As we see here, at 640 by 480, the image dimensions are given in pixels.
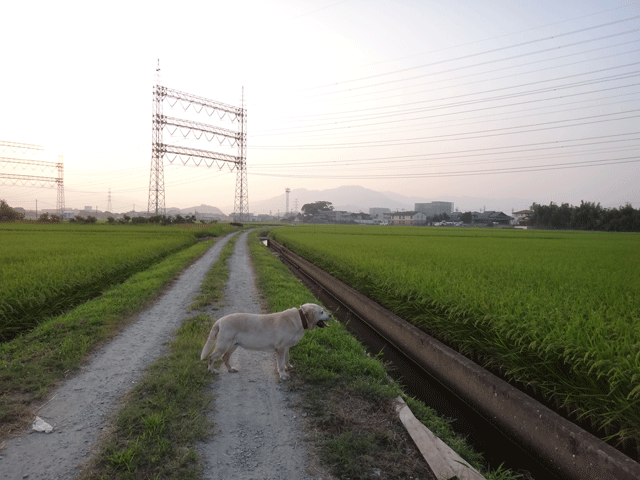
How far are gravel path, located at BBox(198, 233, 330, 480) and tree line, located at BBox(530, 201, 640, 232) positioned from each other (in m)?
79.1

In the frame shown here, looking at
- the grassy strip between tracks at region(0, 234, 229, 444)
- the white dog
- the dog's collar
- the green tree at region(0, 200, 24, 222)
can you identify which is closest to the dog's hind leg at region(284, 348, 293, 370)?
the white dog

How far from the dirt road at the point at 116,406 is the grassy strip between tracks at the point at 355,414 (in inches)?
14.1

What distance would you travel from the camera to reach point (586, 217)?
234ft

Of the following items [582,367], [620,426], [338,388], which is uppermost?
[582,367]

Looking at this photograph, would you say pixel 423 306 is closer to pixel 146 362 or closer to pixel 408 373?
pixel 408 373

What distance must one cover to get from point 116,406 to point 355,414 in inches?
114

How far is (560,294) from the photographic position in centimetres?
690

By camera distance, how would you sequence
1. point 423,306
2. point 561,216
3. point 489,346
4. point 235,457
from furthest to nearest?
point 561,216 < point 423,306 < point 489,346 < point 235,457

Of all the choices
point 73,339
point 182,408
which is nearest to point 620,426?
point 182,408

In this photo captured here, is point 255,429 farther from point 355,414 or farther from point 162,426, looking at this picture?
point 355,414

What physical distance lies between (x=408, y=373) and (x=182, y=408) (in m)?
4.01

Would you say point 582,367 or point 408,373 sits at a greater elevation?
point 582,367

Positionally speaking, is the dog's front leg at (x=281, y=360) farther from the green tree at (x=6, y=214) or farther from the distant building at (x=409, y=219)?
the distant building at (x=409, y=219)

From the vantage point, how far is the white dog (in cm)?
495
